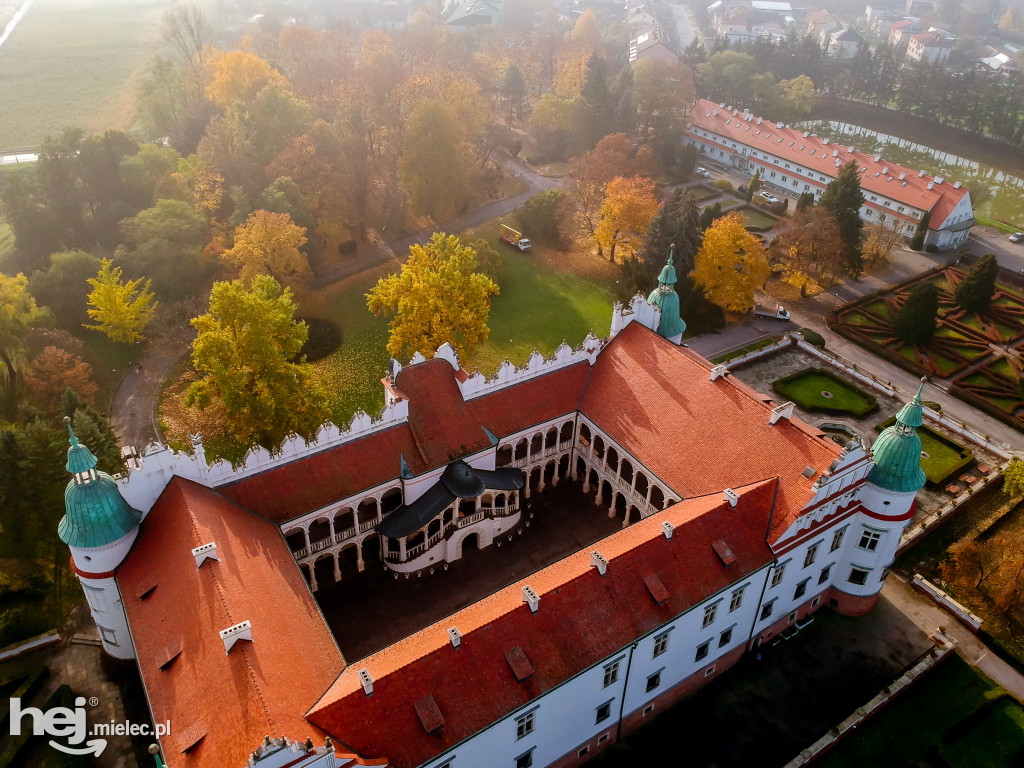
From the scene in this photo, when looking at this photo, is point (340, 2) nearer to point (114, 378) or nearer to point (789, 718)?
point (114, 378)

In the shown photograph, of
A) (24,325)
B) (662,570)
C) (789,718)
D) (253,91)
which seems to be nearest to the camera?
(662,570)

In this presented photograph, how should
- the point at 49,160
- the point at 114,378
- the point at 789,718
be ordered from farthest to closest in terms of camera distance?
1. the point at 49,160
2. the point at 114,378
3. the point at 789,718

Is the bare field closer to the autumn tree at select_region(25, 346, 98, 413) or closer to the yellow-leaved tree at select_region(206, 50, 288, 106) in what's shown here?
the yellow-leaved tree at select_region(206, 50, 288, 106)

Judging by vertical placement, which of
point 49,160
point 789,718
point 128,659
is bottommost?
point 789,718

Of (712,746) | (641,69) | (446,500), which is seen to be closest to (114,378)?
(446,500)

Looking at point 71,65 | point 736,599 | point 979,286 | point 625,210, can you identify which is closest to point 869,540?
point 736,599

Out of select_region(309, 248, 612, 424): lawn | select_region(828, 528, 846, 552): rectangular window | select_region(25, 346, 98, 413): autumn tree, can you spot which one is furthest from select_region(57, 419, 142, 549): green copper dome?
select_region(828, 528, 846, 552): rectangular window

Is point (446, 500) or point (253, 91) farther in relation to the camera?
point (253, 91)

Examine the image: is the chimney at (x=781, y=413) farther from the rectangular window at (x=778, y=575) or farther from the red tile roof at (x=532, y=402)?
the red tile roof at (x=532, y=402)
